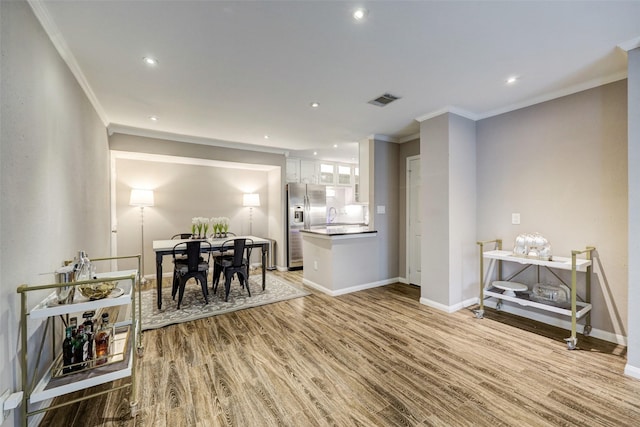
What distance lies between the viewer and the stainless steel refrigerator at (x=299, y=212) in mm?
5738

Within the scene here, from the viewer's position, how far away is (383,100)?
3041 mm

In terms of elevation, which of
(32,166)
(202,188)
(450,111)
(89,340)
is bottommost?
(89,340)

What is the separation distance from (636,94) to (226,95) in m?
3.53

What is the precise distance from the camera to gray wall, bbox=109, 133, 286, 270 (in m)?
4.51

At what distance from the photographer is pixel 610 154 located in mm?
2561

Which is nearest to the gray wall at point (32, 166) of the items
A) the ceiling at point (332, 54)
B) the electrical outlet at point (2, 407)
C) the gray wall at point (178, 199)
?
the electrical outlet at point (2, 407)

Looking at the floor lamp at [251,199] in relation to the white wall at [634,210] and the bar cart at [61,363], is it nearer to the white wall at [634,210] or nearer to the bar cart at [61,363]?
the bar cart at [61,363]

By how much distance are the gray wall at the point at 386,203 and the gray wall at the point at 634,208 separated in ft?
9.19

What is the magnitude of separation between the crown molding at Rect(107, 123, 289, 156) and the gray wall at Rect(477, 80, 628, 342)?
376 cm

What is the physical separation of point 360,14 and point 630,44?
6.89 feet

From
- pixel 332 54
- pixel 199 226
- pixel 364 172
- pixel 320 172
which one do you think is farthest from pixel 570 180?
pixel 199 226

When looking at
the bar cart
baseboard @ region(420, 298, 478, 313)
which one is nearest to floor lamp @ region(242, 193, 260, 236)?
baseboard @ region(420, 298, 478, 313)

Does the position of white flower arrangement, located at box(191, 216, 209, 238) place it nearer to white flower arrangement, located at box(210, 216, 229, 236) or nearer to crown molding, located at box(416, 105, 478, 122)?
white flower arrangement, located at box(210, 216, 229, 236)

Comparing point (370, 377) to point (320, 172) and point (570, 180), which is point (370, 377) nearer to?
point (570, 180)
